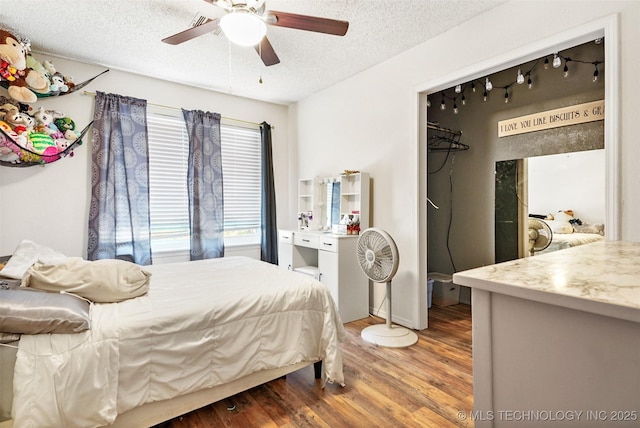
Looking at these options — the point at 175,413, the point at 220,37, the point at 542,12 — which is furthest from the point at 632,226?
the point at 220,37

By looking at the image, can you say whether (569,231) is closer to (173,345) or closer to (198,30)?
(173,345)

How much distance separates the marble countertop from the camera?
0.58 meters

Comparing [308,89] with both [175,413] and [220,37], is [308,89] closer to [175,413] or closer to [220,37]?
[220,37]

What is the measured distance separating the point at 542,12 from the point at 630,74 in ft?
2.28

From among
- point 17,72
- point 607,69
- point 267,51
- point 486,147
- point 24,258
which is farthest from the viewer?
point 486,147

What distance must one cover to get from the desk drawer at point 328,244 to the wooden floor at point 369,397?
964 mm

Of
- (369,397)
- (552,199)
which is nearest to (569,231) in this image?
(552,199)

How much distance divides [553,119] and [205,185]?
144 inches

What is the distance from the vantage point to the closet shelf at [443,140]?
12.6ft

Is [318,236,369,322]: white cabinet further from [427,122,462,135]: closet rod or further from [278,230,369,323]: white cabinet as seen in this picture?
[427,122,462,135]: closet rod

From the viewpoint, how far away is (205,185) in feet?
12.5

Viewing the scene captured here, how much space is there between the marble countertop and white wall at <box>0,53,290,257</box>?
11.8 ft

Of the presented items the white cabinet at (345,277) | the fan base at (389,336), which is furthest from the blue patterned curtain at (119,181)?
the fan base at (389,336)

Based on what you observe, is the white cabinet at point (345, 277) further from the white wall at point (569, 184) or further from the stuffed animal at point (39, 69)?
the stuffed animal at point (39, 69)
